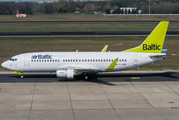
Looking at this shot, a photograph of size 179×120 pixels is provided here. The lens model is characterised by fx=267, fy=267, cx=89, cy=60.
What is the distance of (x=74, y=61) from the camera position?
37.4 metres

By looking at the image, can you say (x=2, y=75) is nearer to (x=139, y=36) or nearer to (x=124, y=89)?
(x=124, y=89)

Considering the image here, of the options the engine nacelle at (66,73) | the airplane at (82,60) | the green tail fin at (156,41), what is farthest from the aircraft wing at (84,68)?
the green tail fin at (156,41)

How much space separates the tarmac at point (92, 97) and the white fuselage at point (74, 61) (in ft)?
6.61

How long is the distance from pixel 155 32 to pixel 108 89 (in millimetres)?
11271

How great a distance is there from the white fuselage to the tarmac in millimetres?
2015

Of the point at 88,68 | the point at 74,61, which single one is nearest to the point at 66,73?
the point at 74,61

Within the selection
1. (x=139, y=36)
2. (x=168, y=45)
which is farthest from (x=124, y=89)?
(x=139, y=36)

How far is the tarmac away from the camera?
2542 cm

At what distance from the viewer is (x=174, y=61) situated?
51.0 metres

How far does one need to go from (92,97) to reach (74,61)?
8338mm

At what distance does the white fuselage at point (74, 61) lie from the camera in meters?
37.4

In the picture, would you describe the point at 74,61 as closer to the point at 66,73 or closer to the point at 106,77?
the point at 66,73

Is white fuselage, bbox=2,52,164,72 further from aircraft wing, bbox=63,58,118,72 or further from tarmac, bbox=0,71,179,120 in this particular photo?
tarmac, bbox=0,71,179,120

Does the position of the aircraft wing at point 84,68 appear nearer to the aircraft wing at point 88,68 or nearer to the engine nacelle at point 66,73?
the aircraft wing at point 88,68
